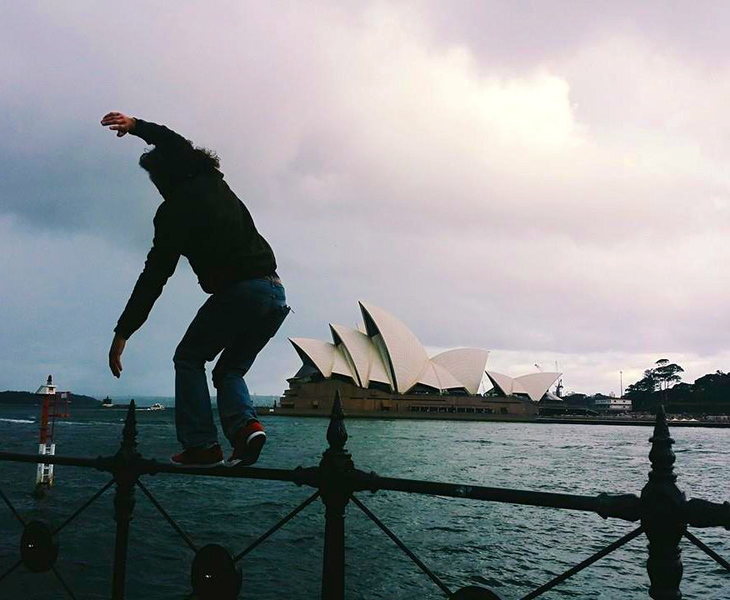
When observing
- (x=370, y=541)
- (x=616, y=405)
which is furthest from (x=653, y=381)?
(x=370, y=541)

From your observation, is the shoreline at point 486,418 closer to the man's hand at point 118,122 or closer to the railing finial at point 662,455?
the man's hand at point 118,122

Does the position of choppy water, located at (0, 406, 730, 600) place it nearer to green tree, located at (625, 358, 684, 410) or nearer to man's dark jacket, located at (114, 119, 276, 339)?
man's dark jacket, located at (114, 119, 276, 339)

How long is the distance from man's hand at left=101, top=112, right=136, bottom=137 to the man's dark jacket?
5cm

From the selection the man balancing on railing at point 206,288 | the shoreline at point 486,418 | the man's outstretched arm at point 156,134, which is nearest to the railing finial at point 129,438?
the man balancing on railing at point 206,288

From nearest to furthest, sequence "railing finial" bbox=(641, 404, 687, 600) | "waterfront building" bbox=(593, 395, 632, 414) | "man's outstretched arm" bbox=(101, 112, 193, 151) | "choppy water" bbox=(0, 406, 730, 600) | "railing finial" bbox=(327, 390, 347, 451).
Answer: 1. "railing finial" bbox=(641, 404, 687, 600)
2. "railing finial" bbox=(327, 390, 347, 451)
3. "man's outstretched arm" bbox=(101, 112, 193, 151)
4. "choppy water" bbox=(0, 406, 730, 600)
5. "waterfront building" bbox=(593, 395, 632, 414)

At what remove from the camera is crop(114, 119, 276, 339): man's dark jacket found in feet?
8.19

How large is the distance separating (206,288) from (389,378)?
229 feet

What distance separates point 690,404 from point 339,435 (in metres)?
102

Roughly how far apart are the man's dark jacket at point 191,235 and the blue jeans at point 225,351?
0.29 ft

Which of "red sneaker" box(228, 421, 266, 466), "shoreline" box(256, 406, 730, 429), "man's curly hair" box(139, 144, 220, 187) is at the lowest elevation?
"shoreline" box(256, 406, 730, 429)

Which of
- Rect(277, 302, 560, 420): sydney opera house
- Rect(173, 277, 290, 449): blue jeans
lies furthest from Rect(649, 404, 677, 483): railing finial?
Rect(277, 302, 560, 420): sydney opera house

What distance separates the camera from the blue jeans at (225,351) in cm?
253

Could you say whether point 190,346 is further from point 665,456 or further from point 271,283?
point 665,456

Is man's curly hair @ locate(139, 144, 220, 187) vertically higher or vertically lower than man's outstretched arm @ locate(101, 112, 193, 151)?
lower
